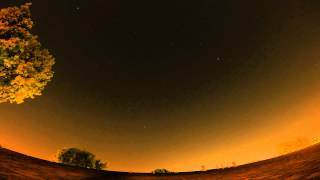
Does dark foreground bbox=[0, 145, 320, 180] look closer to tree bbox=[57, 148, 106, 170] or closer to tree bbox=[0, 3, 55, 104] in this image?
tree bbox=[0, 3, 55, 104]

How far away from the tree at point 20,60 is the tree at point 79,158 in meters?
57.3

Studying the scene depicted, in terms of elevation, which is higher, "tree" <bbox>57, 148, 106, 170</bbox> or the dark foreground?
"tree" <bbox>57, 148, 106, 170</bbox>

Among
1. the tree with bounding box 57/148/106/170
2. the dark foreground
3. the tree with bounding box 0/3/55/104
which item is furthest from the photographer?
the tree with bounding box 57/148/106/170

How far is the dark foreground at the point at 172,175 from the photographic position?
1167 cm

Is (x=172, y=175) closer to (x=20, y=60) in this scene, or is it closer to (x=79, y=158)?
(x=20, y=60)

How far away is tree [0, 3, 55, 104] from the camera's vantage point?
1534 inches

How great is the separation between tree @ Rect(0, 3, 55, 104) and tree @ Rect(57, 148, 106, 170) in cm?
5729

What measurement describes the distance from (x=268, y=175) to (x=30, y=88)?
3500 centimetres

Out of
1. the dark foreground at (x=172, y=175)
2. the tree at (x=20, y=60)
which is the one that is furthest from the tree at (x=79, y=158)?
the dark foreground at (x=172, y=175)

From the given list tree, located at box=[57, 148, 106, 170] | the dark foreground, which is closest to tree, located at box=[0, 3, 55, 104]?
the dark foreground

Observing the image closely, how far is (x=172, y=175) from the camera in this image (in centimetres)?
1784

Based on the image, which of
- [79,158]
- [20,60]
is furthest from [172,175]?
[79,158]

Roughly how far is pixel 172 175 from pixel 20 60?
28.8 m

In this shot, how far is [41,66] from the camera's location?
4303 centimetres
